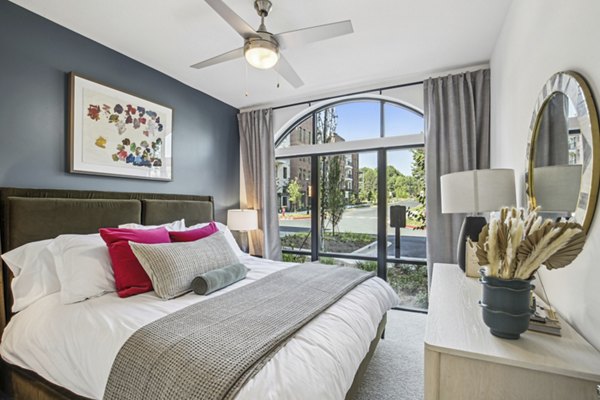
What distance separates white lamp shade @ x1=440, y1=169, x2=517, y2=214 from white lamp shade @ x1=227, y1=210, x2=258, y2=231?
8.43ft

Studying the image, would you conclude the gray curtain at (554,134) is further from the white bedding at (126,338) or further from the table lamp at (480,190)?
the white bedding at (126,338)

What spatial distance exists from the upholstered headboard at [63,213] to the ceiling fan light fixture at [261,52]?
1.73 metres

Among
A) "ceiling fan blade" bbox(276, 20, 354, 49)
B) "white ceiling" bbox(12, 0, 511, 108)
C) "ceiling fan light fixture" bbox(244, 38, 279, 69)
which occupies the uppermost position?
"white ceiling" bbox(12, 0, 511, 108)

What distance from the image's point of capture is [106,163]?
2.57m

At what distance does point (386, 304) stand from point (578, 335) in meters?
1.33

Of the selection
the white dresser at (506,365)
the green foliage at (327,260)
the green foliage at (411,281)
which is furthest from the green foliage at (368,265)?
the white dresser at (506,365)

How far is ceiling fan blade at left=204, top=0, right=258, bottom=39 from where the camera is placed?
1.57 m

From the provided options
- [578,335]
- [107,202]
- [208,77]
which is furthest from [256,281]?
[208,77]

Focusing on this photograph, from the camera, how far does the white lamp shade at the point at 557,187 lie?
3.69 ft

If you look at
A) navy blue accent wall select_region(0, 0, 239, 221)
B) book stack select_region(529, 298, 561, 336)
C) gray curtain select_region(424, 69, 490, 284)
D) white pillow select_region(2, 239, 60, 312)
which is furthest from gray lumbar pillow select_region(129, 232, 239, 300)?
gray curtain select_region(424, 69, 490, 284)

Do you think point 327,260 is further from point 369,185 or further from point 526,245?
point 526,245

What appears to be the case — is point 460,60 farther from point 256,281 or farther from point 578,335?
point 256,281

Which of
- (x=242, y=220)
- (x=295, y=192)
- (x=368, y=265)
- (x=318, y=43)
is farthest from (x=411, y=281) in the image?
(x=318, y=43)

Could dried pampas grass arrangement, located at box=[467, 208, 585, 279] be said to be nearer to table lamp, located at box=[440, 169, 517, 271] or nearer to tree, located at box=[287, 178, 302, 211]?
table lamp, located at box=[440, 169, 517, 271]
